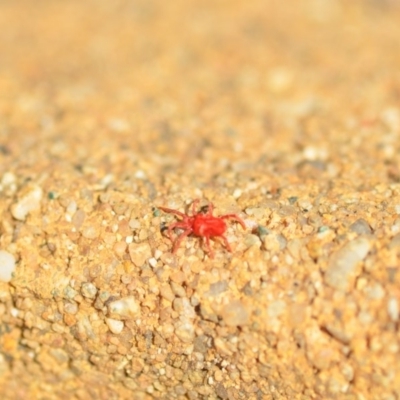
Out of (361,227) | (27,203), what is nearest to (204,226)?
(361,227)

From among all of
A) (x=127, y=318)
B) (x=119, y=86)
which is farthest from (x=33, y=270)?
(x=119, y=86)

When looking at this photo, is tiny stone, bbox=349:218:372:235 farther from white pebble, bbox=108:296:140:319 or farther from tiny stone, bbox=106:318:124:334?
tiny stone, bbox=106:318:124:334

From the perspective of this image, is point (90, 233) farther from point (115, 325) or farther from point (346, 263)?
point (346, 263)

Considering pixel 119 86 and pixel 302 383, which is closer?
pixel 302 383

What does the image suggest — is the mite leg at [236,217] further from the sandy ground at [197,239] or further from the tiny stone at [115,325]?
the tiny stone at [115,325]

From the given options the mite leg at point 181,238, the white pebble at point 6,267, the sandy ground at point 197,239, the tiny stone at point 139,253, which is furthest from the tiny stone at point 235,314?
the white pebble at point 6,267

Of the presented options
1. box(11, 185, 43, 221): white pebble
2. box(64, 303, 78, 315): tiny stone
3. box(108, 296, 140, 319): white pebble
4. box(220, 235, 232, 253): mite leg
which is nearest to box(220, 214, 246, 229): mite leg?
box(220, 235, 232, 253): mite leg

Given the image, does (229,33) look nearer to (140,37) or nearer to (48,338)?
(140,37)
